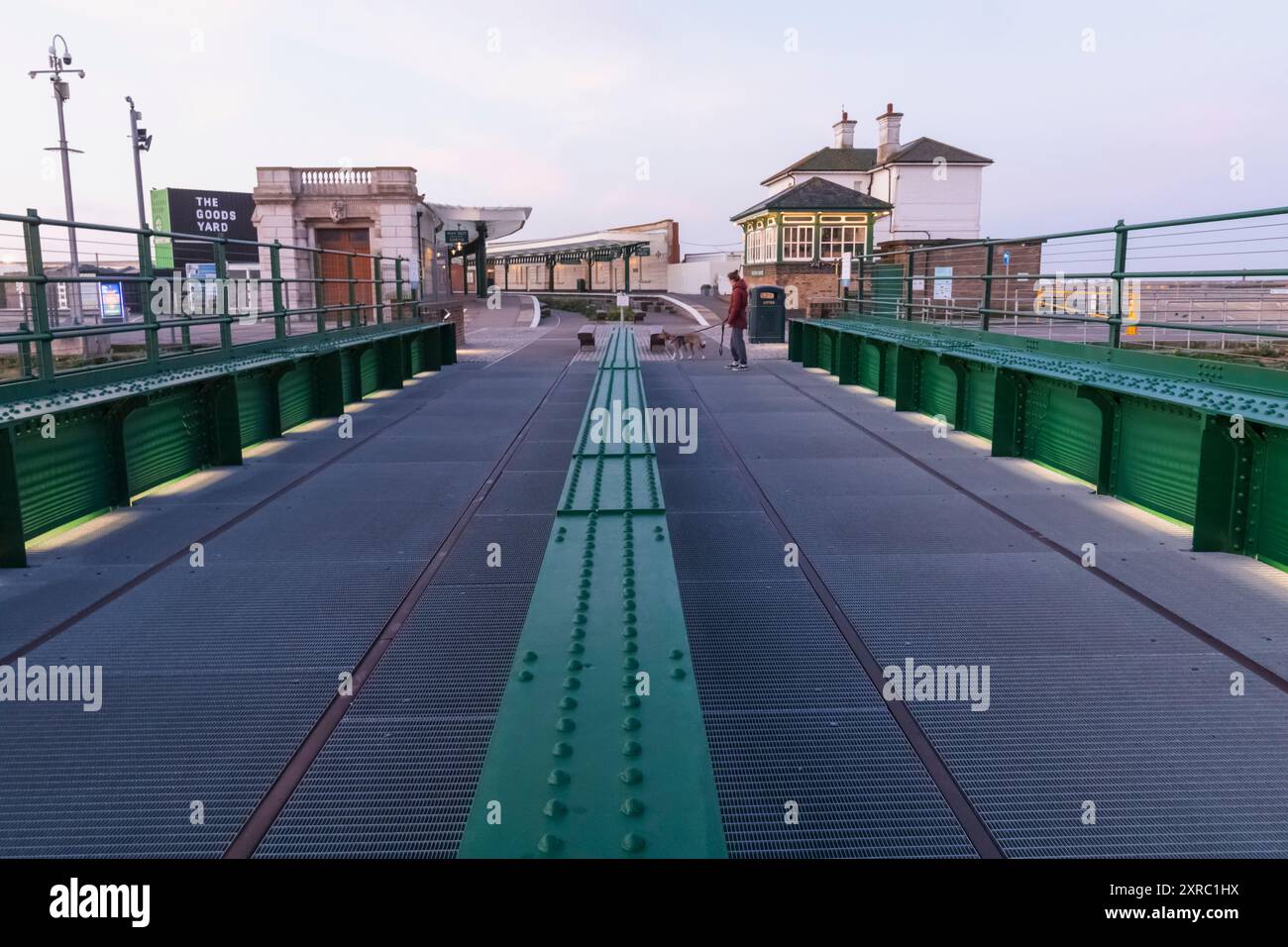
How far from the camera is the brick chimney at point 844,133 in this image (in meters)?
57.5

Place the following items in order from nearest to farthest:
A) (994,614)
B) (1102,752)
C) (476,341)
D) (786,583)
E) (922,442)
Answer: (1102,752) < (994,614) < (786,583) < (922,442) < (476,341)

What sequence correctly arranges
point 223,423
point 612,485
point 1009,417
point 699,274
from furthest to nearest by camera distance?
point 699,274, point 1009,417, point 223,423, point 612,485

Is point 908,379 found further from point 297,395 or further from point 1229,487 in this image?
point 297,395

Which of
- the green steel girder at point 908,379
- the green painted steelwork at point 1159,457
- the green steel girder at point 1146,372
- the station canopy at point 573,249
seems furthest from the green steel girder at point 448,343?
the station canopy at point 573,249

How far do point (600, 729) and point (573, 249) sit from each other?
272 ft

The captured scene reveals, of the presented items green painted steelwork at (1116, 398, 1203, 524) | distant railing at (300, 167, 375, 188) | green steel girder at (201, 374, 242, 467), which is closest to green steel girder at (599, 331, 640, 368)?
green steel girder at (201, 374, 242, 467)

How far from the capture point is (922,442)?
34.4 feet

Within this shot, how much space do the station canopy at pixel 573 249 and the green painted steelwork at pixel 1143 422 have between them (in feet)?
207

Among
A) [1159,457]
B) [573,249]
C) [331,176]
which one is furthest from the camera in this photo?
[573,249]

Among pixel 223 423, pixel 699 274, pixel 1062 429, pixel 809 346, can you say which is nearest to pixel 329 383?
pixel 223 423

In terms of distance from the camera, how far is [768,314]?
26.9 metres
